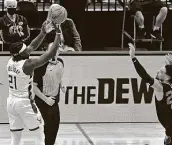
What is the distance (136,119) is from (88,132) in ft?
4.56

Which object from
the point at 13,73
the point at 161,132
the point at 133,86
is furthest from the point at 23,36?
the point at 13,73

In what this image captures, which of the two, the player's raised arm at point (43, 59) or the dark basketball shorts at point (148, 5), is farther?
the dark basketball shorts at point (148, 5)

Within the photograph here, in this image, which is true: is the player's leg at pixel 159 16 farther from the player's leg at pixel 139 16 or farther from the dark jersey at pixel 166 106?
the dark jersey at pixel 166 106

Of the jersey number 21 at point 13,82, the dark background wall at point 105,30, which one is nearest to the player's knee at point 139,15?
the dark background wall at point 105,30

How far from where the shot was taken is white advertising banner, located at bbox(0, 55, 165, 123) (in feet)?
44.2

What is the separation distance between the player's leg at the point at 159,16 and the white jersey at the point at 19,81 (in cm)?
685

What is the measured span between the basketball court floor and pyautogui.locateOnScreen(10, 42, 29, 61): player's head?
2.63m

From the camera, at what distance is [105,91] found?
1352 cm

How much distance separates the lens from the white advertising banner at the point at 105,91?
44.2 ft

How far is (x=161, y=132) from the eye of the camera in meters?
12.6

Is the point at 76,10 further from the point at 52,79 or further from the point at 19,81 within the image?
the point at 19,81

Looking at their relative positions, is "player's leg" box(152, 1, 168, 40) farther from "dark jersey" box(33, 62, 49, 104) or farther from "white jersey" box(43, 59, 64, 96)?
"dark jersey" box(33, 62, 49, 104)

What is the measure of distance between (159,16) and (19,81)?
7.10 metres

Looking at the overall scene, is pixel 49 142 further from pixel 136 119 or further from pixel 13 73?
pixel 136 119
